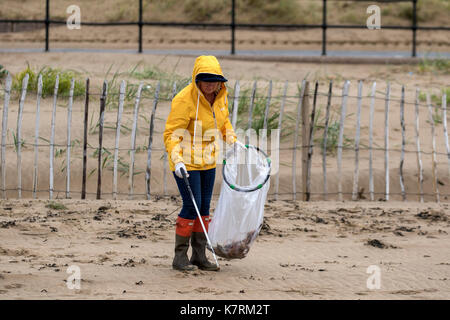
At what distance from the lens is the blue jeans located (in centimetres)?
491

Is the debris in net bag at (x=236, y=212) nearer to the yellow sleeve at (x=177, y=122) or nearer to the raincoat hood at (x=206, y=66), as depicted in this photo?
the yellow sleeve at (x=177, y=122)

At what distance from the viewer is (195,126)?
490 cm

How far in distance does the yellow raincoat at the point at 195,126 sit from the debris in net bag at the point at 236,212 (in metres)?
0.17

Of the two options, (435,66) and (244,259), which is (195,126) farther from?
(435,66)

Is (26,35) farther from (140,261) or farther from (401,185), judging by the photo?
(140,261)

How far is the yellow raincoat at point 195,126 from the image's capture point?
15.9ft

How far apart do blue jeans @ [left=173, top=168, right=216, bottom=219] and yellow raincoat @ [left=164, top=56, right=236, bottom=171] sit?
0.18 ft

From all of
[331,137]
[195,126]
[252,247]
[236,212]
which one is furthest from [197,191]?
[331,137]

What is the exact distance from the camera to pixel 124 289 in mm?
4629

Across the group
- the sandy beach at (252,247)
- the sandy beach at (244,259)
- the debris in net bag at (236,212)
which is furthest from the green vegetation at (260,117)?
the debris in net bag at (236,212)

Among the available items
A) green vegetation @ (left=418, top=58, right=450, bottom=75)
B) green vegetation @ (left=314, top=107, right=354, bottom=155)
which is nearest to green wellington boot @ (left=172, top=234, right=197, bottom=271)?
green vegetation @ (left=314, top=107, right=354, bottom=155)

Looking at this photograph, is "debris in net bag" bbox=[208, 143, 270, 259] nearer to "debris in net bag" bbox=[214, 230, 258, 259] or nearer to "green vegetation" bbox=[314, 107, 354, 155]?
"debris in net bag" bbox=[214, 230, 258, 259]

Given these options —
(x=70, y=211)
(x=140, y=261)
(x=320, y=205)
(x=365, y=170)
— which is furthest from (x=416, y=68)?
(x=140, y=261)

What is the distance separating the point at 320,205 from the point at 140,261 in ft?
8.95
